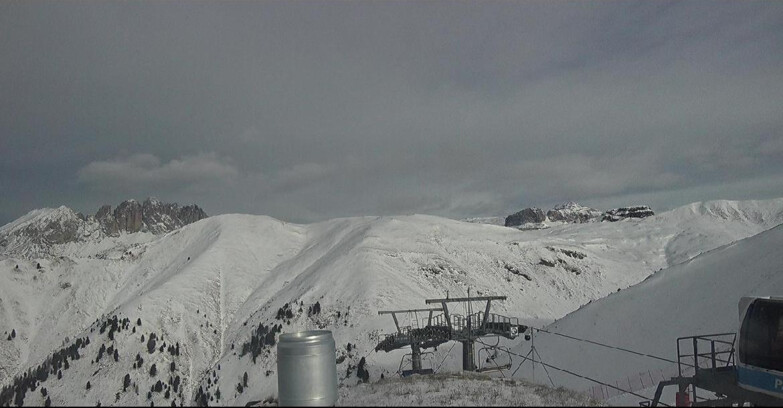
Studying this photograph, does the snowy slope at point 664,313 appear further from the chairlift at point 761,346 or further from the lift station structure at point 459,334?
the chairlift at point 761,346

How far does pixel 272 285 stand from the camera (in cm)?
9881

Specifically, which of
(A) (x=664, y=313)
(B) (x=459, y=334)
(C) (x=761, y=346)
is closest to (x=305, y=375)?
(C) (x=761, y=346)

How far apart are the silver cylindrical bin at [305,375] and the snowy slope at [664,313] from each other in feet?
87.4

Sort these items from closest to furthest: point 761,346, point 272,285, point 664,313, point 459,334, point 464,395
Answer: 1. point 464,395
2. point 761,346
3. point 459,334
4. point 664,313
5. point 272,285

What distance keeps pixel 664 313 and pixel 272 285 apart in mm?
76299

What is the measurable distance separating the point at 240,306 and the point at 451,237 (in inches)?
1828

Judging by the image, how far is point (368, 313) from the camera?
6650 cm

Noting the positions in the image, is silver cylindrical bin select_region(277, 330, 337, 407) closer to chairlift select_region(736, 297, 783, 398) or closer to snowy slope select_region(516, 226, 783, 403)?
chairlift select_region(736, 297, 783, 398)

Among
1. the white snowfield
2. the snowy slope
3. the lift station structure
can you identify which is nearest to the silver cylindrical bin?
the lift station structure

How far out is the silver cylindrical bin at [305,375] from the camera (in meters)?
12.4

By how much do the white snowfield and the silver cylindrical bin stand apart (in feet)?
111

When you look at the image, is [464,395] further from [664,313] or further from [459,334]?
[664,313]

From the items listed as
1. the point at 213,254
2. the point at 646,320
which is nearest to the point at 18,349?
the point at 213,254

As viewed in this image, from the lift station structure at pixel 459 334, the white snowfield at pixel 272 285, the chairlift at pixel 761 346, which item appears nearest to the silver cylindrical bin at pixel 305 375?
the chairlift at pixel 761 346
